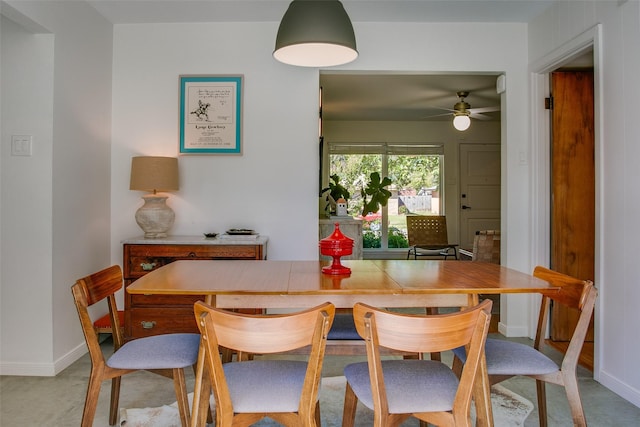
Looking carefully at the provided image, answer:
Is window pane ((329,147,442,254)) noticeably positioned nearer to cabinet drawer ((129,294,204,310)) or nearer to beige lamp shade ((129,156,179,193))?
beige lamp shade ((129,156,179,193))

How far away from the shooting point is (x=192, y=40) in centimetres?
350

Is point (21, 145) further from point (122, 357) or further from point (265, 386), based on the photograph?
point (265, 386)

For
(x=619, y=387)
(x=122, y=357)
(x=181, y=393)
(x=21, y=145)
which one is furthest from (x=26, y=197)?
(x=619, y=387)

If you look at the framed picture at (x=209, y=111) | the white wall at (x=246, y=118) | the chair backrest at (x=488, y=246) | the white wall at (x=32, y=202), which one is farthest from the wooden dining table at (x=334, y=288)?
the chair backrest at (x=488, y=246)

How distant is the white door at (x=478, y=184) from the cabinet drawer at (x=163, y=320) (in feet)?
19.1

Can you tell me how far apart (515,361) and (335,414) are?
93 cm

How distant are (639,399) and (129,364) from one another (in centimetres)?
252

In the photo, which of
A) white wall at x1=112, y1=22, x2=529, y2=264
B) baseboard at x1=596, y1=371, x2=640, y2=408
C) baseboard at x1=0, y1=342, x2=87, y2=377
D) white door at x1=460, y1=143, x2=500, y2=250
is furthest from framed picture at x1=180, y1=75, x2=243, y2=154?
white door at x1=460, y1=143, x2=500, y2=250

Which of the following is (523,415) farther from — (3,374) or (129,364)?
(3,374)

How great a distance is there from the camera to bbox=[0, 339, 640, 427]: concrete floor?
213cm

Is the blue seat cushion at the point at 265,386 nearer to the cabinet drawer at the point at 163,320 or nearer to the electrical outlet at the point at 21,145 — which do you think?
the cabinet drawer at the point at 163,320

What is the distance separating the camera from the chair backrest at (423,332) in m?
1.20

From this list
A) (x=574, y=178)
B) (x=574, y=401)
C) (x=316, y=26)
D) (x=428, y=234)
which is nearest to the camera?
(x=574, y=401)

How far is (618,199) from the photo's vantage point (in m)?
2.50
